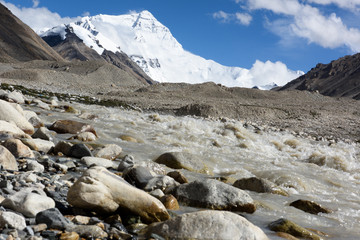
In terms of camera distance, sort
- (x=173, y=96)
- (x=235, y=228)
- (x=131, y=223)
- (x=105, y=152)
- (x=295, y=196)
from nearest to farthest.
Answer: (x=235, y=228), (x=131, y=223), (x=295, y=196), (x=105, y=152), (x=173, y=96)

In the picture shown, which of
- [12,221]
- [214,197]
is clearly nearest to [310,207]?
[214,197]

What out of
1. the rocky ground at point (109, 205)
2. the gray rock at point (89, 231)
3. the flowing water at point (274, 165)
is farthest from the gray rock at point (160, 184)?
the gray rock at point (89, 231)

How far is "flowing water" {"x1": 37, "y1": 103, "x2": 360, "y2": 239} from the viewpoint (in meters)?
5.43

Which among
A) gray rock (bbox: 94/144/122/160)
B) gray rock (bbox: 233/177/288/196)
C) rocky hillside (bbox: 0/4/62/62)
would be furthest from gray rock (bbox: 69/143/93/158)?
rocky hillside (bbox: 0/4/62/62)

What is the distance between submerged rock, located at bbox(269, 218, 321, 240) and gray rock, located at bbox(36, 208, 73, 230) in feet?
8.78

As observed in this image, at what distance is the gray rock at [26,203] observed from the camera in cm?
334

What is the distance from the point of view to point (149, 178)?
18.3 ft

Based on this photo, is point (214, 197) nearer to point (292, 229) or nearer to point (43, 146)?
point (292, 229)

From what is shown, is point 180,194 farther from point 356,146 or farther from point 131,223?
point 356,146

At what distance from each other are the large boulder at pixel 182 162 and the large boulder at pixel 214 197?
99.6 inches

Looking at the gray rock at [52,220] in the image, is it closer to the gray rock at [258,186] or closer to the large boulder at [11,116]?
the gray rock at [258,186]

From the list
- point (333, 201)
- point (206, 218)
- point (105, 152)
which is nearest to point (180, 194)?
point (206, 218)

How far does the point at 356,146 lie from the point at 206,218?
16413mm

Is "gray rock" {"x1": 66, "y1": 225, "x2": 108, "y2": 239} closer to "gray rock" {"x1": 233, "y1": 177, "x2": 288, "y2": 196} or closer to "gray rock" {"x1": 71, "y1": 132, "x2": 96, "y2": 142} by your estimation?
"gray rock" {"x1": 233, "y1": 177, "x2": 288, "y2": 196}
